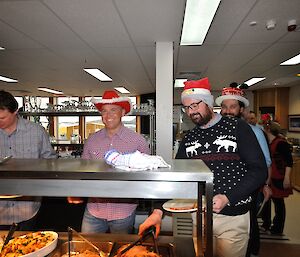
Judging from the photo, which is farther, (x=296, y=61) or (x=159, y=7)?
(x=296, y=61)

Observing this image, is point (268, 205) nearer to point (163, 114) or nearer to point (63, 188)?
point (163, 114)

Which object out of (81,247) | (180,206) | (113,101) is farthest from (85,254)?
(113,101)

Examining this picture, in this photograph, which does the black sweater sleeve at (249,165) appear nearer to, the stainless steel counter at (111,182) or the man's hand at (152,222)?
the man's hand at (152,222)

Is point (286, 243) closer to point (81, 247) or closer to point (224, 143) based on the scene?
point (224, 143)

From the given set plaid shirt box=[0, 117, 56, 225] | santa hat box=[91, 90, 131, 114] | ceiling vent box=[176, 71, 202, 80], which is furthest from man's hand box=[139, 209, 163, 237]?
ceiling vent box=[176, 71, 202, 80]

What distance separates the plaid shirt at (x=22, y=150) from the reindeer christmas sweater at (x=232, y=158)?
1.09 meters

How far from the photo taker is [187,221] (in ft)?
5.74

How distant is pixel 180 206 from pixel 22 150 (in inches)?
49.1

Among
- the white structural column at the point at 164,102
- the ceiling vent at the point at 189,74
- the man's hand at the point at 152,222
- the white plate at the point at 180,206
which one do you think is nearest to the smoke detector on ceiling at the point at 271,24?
the white structural column at the point at 164,102

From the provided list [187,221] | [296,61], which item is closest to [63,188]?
[187,221]

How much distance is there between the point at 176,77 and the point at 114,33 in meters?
3.07

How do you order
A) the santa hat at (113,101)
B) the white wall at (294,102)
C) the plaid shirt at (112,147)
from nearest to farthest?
1. the plaid shirt at (112,147)
2. the santa hat at (113,101)
3. the white wall at (294,102)

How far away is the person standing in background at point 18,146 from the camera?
1.74 m

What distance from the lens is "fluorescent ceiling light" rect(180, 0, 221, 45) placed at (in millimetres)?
2139
